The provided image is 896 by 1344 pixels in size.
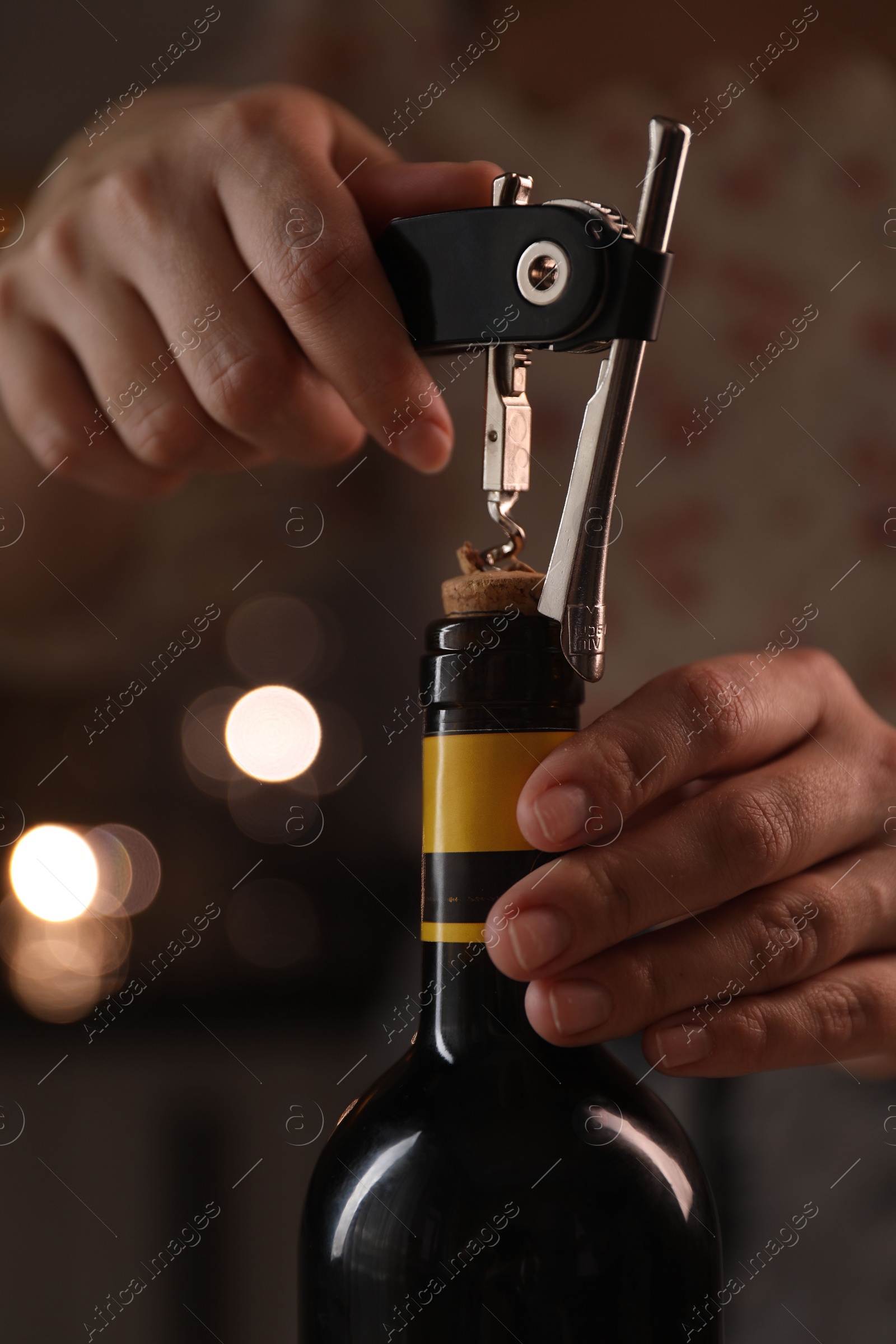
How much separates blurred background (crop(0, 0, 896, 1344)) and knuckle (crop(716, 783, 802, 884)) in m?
0.99

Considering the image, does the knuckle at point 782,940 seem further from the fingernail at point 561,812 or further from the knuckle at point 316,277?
the knuckle at point 316,277

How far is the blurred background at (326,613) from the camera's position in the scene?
4.98 feet

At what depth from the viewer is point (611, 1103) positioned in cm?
40

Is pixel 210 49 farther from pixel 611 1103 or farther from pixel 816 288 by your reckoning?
pixel 611 1103

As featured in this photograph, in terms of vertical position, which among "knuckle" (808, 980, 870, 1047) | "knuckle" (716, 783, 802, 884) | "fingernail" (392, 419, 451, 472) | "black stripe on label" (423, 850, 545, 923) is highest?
"fingernail" (392, 419, 451, 472)

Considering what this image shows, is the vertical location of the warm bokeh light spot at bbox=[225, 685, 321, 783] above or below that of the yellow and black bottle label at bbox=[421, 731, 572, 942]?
below

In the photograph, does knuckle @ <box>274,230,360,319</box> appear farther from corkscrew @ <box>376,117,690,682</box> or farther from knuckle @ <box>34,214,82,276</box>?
knuckle @ <box>34,214,82,276</box>

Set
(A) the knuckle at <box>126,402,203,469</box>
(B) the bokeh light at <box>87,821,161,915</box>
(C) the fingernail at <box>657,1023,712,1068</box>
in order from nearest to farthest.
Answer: (C) the fingernail at <box>657,1023,712,1068</box> → (A) the knuckle at <box>126,402,203,469</box> → (B) the bokeh light at <box>87,821,161,915</box>

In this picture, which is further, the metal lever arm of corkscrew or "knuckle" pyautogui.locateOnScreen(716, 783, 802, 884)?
"knuckle" pyautogui.locateOnScreen(716, 783, 802, 884)

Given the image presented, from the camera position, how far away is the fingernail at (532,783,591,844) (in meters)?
0.39

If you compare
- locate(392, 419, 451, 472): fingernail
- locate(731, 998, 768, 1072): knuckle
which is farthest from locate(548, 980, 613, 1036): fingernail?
locate(392, 419, 451, 472): fingernail

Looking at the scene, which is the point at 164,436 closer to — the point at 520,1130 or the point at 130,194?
the point at 130,194

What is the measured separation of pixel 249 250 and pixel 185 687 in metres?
1.08

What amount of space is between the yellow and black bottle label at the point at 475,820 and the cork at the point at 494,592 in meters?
0.05
